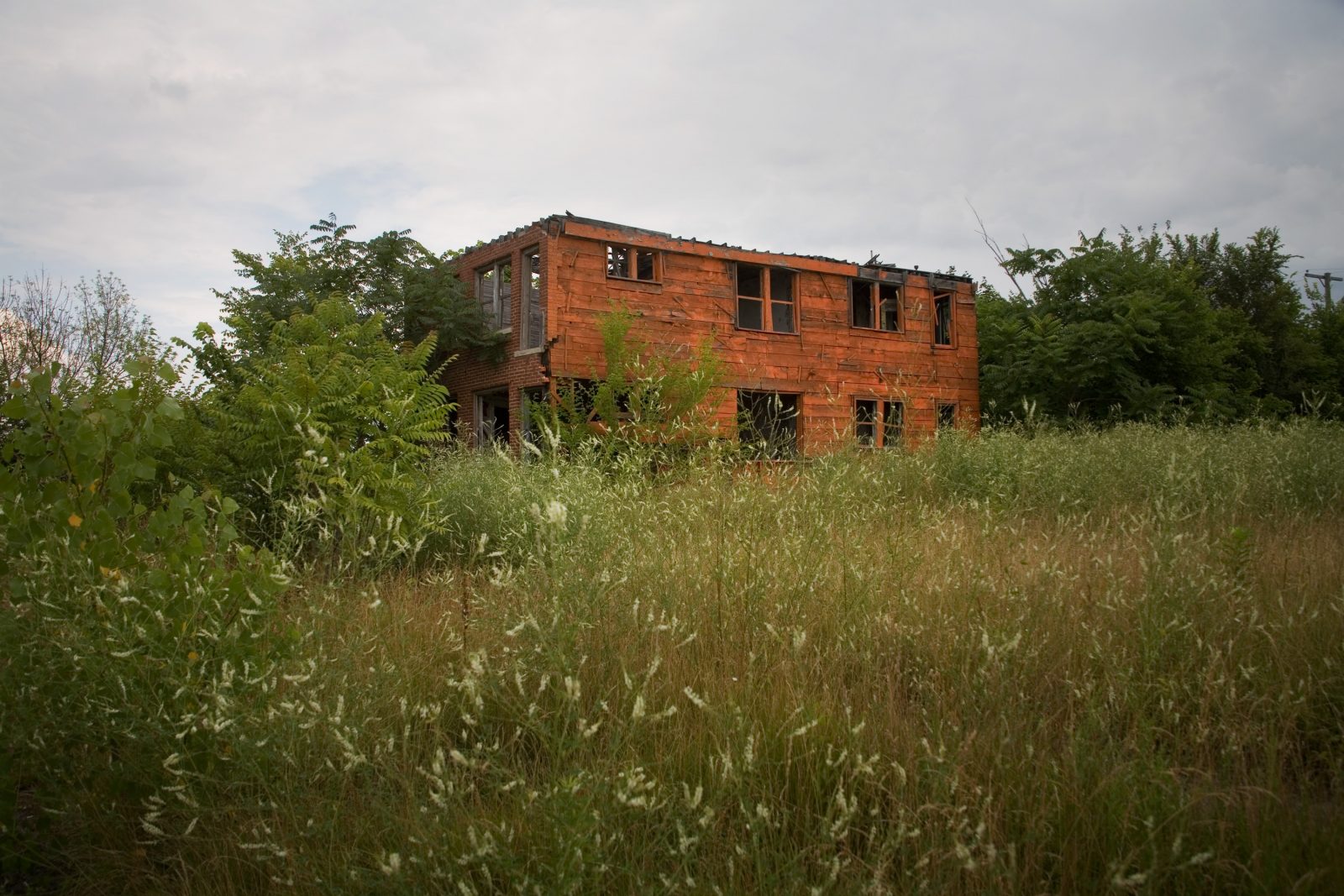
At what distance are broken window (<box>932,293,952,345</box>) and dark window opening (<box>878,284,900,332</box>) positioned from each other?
95cm

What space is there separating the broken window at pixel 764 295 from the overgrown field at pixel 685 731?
13.7 metres

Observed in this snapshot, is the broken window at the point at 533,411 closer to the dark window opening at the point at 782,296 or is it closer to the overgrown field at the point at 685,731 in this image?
the dark window opening at the point at 782,296

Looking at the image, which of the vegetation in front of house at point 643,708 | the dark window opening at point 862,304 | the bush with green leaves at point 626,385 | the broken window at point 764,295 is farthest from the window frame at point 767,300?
the vegetation in front of house at point 643,708

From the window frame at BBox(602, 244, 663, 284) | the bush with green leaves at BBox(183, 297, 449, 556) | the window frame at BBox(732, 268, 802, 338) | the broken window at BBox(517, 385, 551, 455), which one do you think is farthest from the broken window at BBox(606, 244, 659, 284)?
the bush with green leaves at BBox(183, 297, 449, 556)

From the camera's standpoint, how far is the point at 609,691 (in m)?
3.21

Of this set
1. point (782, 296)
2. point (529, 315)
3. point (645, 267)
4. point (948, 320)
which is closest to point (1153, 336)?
point (948, 320)

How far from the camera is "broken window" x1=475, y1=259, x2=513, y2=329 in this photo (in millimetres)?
16906

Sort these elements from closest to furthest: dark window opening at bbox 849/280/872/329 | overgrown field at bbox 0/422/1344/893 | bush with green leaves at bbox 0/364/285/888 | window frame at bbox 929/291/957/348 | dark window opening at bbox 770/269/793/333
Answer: overgrown field at bbox 0/422/1344/893 < bush with green leaves at bbox 0/364/285/888 < dark window opening at bbox 770/269/793/333 < window frame at bbox 929/291/957/348 < dark window opening at bbox 849/280/872/329

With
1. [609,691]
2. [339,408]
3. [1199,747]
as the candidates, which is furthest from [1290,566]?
[339,408]

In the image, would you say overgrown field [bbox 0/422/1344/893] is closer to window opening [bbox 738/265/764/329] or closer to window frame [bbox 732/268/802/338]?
window frame [bbox 732/268/802/338]

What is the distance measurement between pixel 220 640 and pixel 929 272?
19159 mm

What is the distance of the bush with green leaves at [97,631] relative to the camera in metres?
2.86

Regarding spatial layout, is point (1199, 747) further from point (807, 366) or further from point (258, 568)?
point (807, 366)

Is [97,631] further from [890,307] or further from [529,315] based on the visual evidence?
[890,307]
